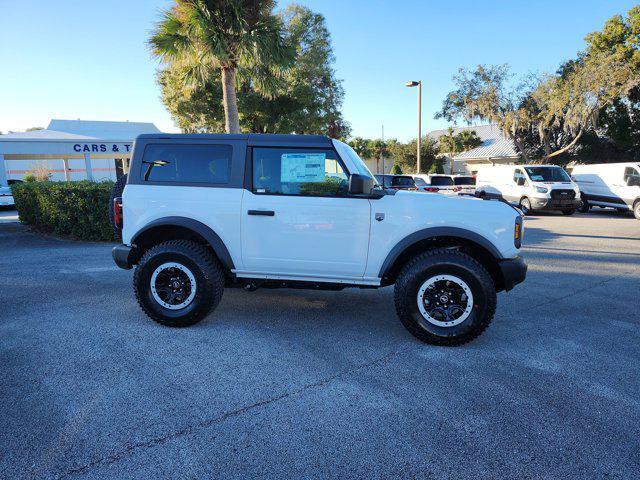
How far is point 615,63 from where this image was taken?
73.2 feet

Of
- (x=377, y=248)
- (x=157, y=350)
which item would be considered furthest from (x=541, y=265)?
(x=157, y=350)

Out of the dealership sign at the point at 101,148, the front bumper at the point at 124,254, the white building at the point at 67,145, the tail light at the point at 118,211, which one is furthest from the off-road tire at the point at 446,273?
the dealership sign at the point at 101,148

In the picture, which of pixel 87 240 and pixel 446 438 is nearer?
pixel 446 438

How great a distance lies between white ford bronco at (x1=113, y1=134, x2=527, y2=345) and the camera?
385cm

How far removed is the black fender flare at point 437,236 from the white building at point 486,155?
121 feet

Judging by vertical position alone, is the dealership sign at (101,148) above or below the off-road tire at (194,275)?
above

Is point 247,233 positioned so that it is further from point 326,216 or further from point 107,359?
point 107,359

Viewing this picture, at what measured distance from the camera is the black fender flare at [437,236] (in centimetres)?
383

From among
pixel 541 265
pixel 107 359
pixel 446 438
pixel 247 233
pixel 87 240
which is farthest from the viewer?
pixel 87 240

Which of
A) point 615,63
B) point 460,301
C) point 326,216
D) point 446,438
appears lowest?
point 446,438

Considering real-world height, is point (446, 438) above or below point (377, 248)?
below

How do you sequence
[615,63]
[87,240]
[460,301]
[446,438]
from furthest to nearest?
[615,63]
[87,240]
[460,301]
[446,438]

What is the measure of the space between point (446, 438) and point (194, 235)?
3.07 metres

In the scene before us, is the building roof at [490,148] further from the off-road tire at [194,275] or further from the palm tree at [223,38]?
the off-road tire at [194,275]
